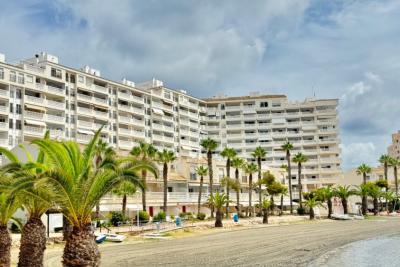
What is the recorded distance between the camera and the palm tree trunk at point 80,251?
60.3 ft

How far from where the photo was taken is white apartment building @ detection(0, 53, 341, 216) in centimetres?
8112

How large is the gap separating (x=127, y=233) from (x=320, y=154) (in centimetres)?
9855

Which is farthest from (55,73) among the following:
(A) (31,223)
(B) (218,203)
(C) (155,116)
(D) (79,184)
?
(D) (79,184)

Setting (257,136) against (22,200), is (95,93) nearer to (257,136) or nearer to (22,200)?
(257,136)

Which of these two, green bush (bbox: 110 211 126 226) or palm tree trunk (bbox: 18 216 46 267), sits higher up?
palm tree trunk (bbox: 18 216 46 267)

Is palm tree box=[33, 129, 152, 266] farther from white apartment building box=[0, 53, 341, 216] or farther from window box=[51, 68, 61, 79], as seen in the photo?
window box=[51, 68, 61, 79]

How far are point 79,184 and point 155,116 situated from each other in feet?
319

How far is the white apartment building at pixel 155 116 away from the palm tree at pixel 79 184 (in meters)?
60.9

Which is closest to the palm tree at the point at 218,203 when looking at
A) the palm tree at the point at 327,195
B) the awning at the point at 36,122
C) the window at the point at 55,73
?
the palm tree at the point at 327,195

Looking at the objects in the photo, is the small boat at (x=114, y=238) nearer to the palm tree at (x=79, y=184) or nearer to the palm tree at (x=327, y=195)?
the palm tree at (x=79, y=184)

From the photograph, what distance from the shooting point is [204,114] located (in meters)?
143

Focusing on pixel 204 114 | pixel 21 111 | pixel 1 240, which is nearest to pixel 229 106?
pixel 204 114

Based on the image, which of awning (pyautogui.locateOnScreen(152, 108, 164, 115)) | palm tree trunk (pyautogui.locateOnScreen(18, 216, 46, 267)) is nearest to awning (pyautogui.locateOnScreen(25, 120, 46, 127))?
awning (pyautogui.locateOnScreen(152, 108, 164, 115))

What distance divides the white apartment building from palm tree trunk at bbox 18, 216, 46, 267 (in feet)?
191
